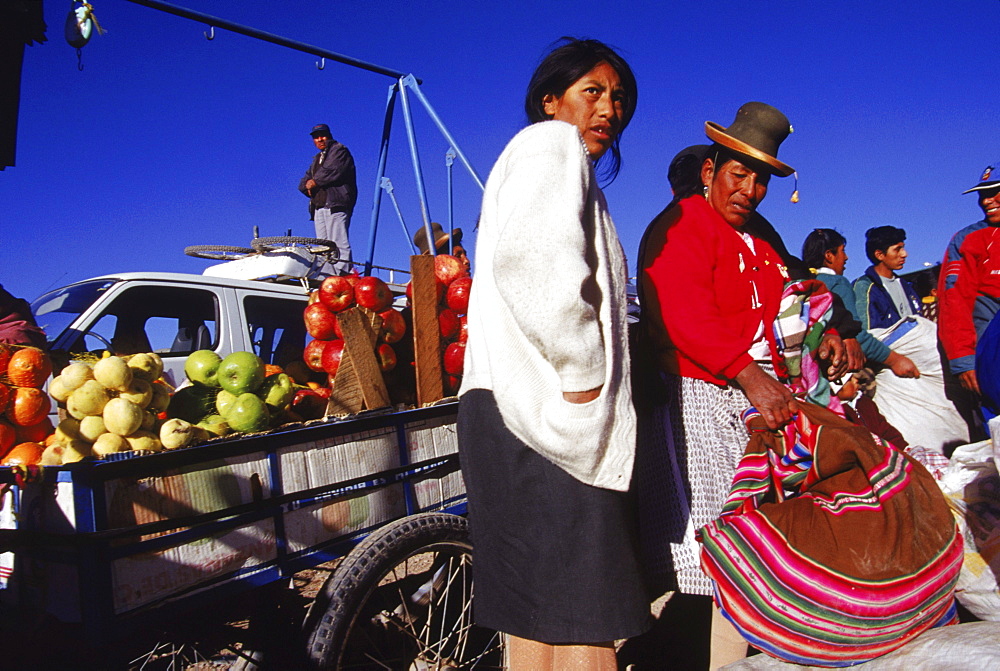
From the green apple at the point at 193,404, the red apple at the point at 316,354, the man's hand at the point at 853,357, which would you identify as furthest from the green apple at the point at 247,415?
the man's hand at the point at 853,357

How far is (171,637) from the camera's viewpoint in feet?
6.36

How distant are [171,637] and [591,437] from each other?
4.98ft

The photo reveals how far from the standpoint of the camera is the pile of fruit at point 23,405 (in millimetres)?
2182

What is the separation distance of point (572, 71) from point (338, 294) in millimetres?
1779

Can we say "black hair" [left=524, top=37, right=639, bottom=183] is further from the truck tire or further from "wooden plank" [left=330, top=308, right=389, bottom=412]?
the truck tire

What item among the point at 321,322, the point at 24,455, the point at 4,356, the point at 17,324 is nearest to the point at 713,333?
the point at 321,322

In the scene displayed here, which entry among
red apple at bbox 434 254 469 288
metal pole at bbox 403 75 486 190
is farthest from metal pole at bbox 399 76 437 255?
red apple at bbox 434 254 469 288

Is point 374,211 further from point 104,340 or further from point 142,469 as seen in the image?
point 142,469

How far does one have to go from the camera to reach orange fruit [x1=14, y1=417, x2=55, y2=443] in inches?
89.2

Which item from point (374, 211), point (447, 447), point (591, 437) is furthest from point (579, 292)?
point (374, 211)

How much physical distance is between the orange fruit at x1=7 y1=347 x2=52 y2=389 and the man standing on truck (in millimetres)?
5091

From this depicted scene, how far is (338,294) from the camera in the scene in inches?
124

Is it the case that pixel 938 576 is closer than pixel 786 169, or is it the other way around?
pixel 938 576

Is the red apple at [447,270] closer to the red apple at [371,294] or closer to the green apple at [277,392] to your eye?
the red apple at [371,294]
